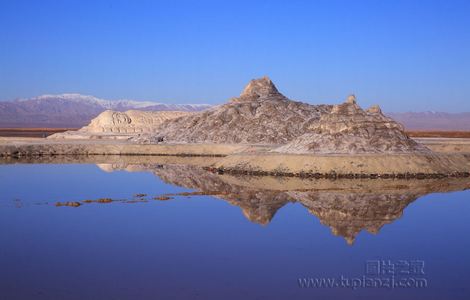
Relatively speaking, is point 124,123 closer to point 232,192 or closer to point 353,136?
point 353,136

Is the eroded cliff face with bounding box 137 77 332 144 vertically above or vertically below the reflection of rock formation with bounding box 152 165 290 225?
above

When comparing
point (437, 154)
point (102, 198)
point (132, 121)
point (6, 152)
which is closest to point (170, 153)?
point (6, 152)

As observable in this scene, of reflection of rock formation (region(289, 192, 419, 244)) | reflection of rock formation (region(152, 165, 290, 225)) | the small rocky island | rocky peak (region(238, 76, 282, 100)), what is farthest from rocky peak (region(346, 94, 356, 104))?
rocky peak (region(238, 76, 282, 100))

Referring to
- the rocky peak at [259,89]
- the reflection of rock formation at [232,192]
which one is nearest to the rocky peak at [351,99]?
the reflection of rock formation at [232,192]

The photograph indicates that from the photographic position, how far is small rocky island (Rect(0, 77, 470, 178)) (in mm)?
34844

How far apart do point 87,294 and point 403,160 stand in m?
25.9

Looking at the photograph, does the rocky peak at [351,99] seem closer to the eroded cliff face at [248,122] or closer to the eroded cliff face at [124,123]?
the eroded cliff face at [248,122]

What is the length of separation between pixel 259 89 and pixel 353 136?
30.4 metres

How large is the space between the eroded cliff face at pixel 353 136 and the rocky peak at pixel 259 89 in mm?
24895

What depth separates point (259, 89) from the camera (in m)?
68.2

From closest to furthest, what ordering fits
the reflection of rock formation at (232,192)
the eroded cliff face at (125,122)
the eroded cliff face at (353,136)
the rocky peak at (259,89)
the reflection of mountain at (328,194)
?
the reflection of mountain at (328,194)
the reflection of rock formation at (232,192)
the eroded cliff face at (353,136)
the rocky peak at (259,89)
the eroded cliff face at (125,122)

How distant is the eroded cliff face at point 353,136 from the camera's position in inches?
1481

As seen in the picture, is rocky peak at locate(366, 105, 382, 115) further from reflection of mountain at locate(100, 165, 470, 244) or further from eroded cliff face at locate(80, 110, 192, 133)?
eroded cliff face at locate(80, 110, 192, 133)

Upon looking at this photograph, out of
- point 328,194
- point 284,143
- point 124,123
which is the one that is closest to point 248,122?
point 284,143
